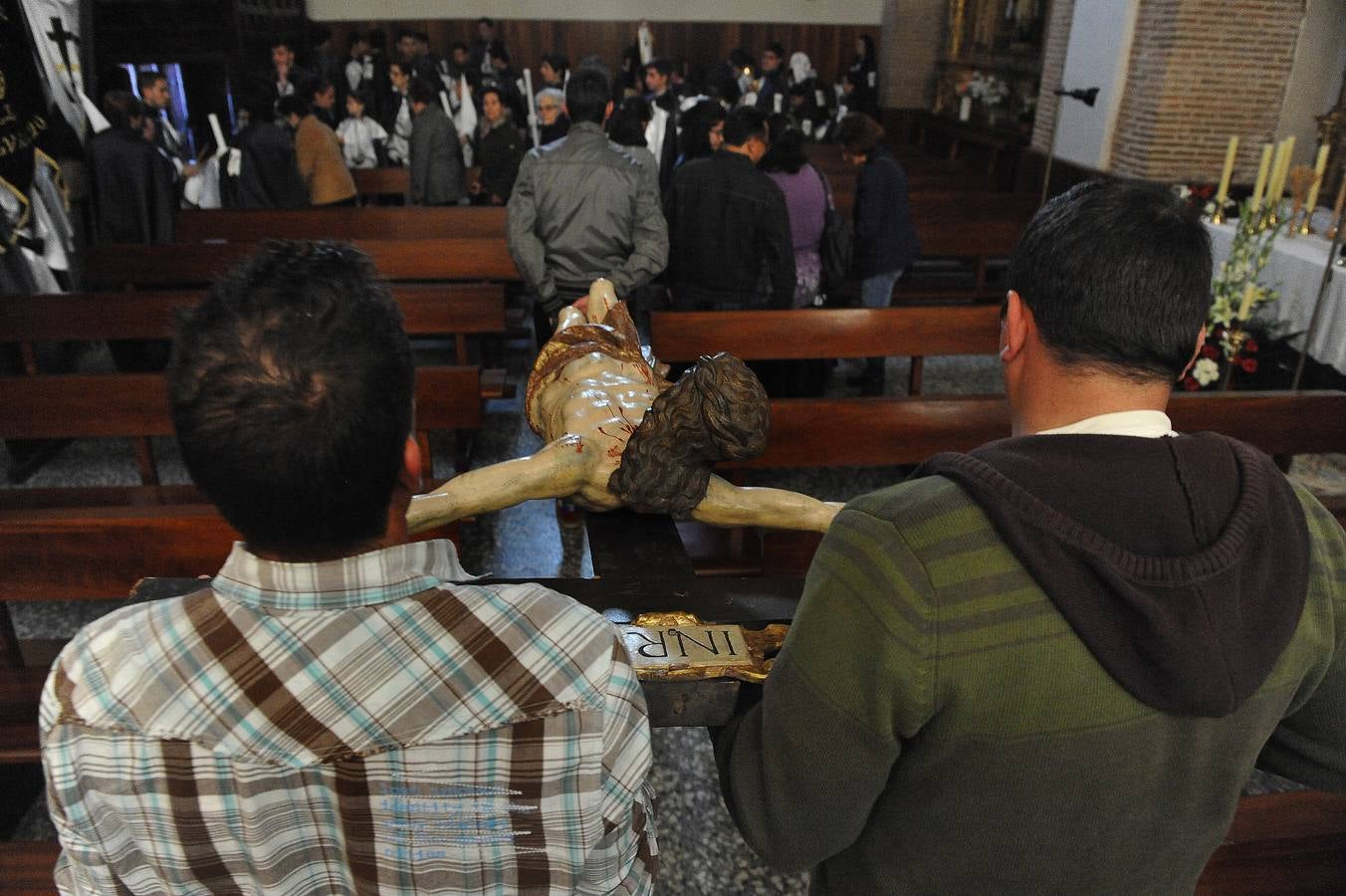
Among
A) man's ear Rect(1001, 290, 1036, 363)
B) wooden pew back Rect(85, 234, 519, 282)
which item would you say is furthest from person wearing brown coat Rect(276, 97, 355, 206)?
man's ear Rect(1001, 290, 1036, 363)

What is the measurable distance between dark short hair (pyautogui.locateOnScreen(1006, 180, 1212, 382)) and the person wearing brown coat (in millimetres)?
6861

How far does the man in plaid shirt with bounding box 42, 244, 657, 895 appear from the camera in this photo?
2.91 ft

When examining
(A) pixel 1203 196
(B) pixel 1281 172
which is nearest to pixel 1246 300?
(B) pixel 1281 172

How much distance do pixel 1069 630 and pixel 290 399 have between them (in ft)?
2.64

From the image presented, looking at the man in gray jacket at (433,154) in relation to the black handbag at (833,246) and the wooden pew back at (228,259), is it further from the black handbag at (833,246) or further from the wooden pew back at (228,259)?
the black handbag at (833,246)

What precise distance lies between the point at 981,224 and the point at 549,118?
2.96m

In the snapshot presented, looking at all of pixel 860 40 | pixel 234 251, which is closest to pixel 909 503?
pixel 234 251

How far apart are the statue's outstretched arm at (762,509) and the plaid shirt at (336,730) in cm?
134

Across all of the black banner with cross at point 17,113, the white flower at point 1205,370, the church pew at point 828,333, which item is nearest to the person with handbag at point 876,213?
the church pew at point 828,333

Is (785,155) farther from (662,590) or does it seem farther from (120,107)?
(120,107)

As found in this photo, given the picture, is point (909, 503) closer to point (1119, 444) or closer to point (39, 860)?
point (1119, 444)

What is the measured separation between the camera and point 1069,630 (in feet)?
3.18

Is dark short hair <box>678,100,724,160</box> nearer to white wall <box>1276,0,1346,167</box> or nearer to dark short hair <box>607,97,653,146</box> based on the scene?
dark short hair <box>607,97,653,146</box>

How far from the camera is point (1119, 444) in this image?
1012mm
